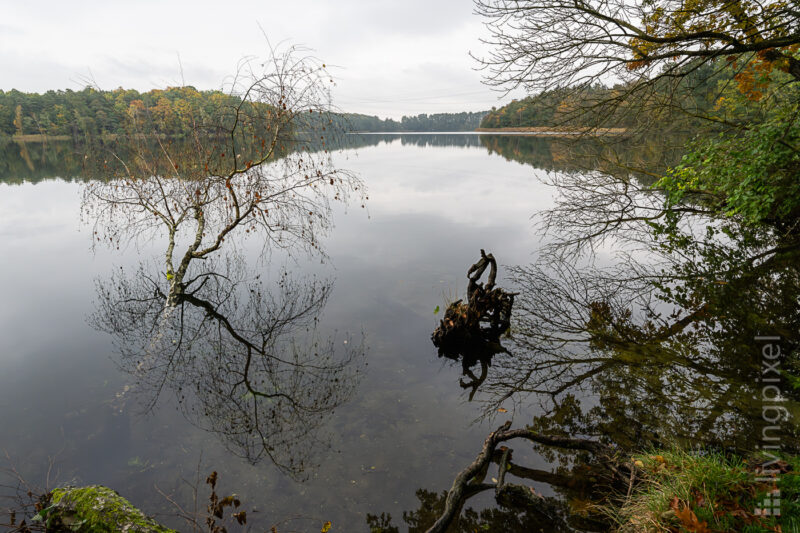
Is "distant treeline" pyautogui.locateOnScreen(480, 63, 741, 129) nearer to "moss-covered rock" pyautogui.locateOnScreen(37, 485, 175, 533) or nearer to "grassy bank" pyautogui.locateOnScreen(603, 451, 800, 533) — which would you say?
"grassy bank" pyautogui.locateOnScreen(603, 451, 800, 533)

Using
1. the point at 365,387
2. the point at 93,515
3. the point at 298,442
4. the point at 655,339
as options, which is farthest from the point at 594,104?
the point at 93,515

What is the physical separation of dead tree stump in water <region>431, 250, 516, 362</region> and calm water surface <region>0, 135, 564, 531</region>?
38 cm

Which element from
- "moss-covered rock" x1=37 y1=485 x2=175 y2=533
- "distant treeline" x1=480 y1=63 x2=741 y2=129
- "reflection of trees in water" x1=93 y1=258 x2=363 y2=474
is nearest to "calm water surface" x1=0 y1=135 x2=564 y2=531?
"reflection of trees in water" x1=93 y1=258 x2=363 y2=474

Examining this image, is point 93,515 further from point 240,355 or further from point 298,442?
point 240,355

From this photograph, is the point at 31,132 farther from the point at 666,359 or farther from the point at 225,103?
the point at 666,359

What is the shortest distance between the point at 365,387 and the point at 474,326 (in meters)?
2.50

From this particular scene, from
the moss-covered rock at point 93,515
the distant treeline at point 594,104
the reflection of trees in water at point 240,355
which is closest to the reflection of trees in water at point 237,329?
the reflection of trees in water at point 240,355

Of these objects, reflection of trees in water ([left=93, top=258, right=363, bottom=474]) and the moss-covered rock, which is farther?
reflection of trees in water ([left=93, top=258, right=363, bottom=474])

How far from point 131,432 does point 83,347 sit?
3.40m

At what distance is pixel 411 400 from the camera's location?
20.0 ft

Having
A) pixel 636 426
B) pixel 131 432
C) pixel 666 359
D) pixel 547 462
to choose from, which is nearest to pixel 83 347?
pixel 131 432

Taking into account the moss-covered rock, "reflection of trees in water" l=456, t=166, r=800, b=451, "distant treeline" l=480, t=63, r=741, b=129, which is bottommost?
"reflection of trees in water" l=456, t=166, r=800, b=451

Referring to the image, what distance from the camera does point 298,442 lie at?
16.8 feet

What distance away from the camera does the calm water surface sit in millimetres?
4469
